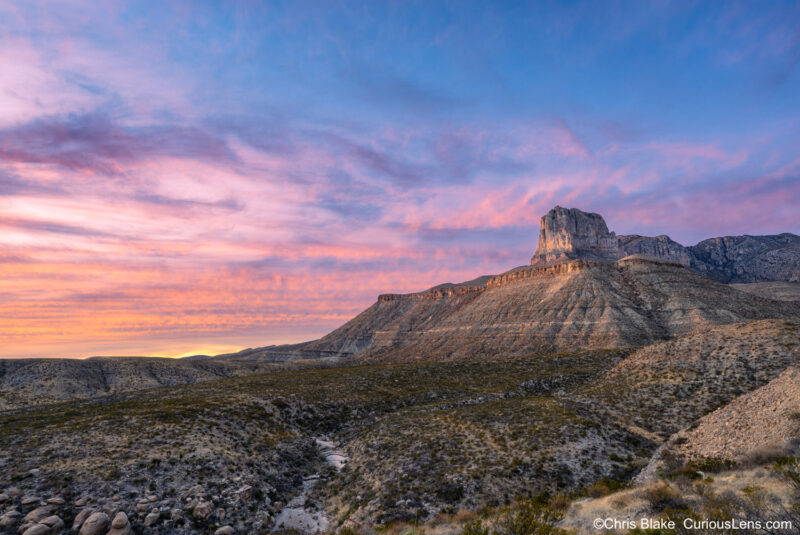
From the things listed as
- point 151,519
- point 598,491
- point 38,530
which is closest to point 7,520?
point 38,530

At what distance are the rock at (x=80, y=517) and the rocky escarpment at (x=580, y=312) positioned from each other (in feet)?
330

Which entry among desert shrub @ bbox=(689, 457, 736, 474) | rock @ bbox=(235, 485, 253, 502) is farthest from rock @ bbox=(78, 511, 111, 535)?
desert shrub @ bbox=(689, 457, 736, 474)

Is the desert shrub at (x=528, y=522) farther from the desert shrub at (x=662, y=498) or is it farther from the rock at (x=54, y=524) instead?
the rock at (x=54, y=524)

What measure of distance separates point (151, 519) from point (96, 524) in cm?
221

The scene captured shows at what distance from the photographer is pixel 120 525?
55.9 ft

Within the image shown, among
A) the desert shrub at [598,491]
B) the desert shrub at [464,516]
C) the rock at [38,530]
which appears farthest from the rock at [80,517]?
the desert shrub at [598,491]

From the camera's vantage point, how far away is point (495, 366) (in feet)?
204

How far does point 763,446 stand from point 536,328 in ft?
333

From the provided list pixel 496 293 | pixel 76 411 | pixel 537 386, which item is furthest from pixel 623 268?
pixel 76 411

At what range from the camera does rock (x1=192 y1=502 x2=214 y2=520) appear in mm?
19078

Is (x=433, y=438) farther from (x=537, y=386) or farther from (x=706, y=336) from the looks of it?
(x=706, y=336)

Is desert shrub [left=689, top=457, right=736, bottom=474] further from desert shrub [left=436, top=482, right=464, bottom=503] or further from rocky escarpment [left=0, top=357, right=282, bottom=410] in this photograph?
rocky escarpment [left=0, top=357, right=282, bottom=410]

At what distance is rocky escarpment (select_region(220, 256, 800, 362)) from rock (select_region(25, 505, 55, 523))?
10172 centimetres

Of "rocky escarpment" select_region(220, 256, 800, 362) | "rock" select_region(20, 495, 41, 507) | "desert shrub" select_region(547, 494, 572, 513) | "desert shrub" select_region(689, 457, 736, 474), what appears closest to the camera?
"desert shrub" select_region(547, 494, 572, 513)
